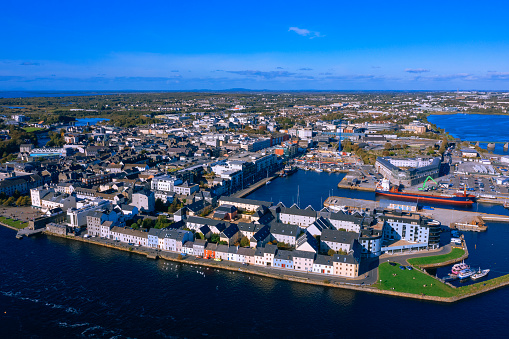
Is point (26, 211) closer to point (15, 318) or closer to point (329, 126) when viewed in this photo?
point (15, 318)

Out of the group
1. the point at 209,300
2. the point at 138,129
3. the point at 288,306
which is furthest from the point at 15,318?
the point at 138,129

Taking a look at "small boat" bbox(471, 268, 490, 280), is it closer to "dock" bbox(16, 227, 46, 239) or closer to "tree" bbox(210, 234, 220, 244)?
"tree" bbox(210, 234, 220, 244)

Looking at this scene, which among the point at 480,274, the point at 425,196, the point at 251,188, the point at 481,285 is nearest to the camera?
the point at 481,285

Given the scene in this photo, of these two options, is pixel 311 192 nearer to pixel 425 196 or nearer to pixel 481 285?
pixel 425 196

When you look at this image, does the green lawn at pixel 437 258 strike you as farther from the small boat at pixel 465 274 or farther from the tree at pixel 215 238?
the tree at pixel 215 238

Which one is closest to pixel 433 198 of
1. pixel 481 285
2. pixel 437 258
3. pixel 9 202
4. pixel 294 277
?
pixel 437 258

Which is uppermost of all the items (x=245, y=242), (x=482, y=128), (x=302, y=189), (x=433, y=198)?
(x=482, y=128)

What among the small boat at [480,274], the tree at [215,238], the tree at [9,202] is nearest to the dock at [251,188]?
the tree at [215,238]
